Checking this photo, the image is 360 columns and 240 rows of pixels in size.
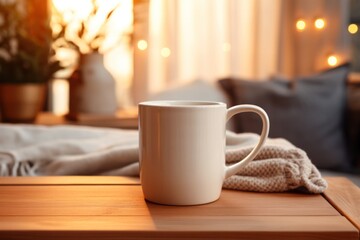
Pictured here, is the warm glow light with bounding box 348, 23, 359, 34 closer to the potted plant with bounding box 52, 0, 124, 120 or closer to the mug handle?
the potted plant with bounding box 52, 0, 124, 120

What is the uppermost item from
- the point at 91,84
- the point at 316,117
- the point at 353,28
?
the point at 353,28

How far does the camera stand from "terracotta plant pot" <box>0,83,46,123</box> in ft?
5.90

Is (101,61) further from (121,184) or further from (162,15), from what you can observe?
(121,184)

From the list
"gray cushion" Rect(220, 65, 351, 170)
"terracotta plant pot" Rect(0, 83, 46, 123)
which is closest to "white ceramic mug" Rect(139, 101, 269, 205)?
"gray cushion" Rect(220, 65, 351, 170)

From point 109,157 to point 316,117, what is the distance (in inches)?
46.4

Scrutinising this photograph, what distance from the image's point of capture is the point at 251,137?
83cm

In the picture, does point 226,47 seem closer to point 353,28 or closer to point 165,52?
point 165,52

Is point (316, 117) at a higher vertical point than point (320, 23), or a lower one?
lower

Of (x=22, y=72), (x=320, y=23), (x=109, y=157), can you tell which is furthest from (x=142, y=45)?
(x=109, y=157)

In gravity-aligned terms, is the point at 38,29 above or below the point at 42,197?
above

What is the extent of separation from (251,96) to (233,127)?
14 cm

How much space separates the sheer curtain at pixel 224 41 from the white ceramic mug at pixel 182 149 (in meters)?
1.78

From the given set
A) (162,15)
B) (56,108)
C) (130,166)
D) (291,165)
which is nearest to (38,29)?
(56,108)

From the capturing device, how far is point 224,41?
2367mm
